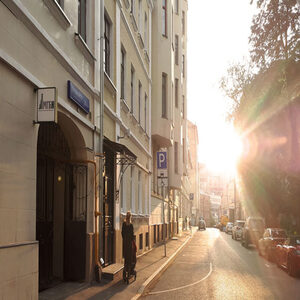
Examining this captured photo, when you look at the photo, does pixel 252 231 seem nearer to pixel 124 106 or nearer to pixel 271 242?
pixel 271 242

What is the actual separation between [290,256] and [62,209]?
7.47 meters

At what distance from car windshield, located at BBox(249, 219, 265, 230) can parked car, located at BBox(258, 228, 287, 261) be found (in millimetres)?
7185

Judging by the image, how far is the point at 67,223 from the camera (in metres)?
10.4

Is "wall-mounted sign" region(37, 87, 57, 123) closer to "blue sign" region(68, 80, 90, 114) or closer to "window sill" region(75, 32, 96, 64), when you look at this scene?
"blue sign" region(68, 80, 90, 114)

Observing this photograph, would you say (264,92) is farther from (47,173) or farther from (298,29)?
(47,173)

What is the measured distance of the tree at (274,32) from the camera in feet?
67.7

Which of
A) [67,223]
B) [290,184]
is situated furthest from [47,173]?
[290,184]

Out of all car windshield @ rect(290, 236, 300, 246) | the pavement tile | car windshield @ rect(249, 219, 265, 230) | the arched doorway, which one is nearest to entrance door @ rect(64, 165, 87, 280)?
the arched doorway

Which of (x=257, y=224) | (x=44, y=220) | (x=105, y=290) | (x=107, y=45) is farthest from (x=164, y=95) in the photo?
(x=105, y=290)

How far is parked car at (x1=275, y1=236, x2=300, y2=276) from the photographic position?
13391 mm

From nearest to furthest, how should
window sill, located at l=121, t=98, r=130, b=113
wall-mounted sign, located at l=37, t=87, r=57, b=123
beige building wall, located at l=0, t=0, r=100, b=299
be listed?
1. beige building wall, located at l=0, t=0, r=100, b=299
2. wall-mounted sign, located at l=37, t=87, r=57, b=123
3. window sill, located at l=121, t=98, r=130, b=113

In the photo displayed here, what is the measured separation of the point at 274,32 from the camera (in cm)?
2277

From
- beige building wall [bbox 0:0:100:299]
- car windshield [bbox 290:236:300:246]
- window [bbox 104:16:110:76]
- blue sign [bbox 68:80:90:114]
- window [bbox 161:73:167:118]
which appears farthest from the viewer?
window [bbox 161:73:167:118]

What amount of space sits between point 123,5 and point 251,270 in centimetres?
983
